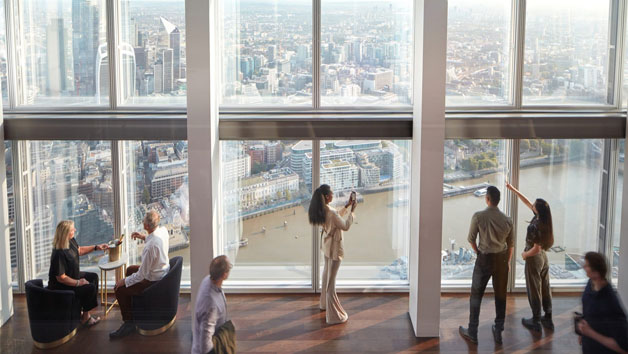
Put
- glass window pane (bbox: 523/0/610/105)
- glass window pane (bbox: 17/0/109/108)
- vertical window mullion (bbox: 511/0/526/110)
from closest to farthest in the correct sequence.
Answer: glass window pane (bbox: 17/0/109/108), glass window pane (bbox: 523/0/610/105), vertical window mullion (bbox: 511/0/526/110)

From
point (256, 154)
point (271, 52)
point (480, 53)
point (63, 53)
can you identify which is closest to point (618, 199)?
point (480, 53)

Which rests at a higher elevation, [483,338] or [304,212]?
[304,212]

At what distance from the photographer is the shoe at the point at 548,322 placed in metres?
5.11

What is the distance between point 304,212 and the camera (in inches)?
230

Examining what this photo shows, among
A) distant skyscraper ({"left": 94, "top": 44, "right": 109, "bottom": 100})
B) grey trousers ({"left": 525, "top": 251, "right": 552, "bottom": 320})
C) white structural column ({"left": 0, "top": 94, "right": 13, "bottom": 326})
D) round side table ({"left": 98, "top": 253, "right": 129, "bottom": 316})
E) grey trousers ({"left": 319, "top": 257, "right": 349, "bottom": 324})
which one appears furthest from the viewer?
grey trousers ({"left": 319, "top": 257, "right": 349, "bottom": 324})

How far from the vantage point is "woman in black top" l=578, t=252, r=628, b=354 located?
421cm

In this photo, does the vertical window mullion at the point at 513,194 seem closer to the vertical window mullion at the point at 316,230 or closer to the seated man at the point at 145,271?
the vertical window mullion at the point at 316,230

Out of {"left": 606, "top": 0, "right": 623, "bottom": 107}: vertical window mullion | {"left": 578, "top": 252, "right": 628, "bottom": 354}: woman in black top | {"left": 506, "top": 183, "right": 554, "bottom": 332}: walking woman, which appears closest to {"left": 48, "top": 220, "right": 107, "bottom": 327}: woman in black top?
{"left": 506, "top": 183, "right": 554, "bottom": 332}: walking woman

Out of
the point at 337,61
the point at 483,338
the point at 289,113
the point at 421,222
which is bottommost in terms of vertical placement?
the point at 483,338

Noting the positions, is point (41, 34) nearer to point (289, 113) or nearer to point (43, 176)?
point (43, 176)

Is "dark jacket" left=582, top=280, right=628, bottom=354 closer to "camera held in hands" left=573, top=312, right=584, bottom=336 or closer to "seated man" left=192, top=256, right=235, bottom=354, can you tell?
"camera held in hands" left=573, top=312, right=584, bottom=336

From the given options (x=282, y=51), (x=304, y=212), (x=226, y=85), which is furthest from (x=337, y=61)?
(x=304, y=212)

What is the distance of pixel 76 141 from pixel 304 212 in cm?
188

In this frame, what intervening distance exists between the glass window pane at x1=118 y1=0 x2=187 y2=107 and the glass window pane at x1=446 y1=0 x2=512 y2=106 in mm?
2276
